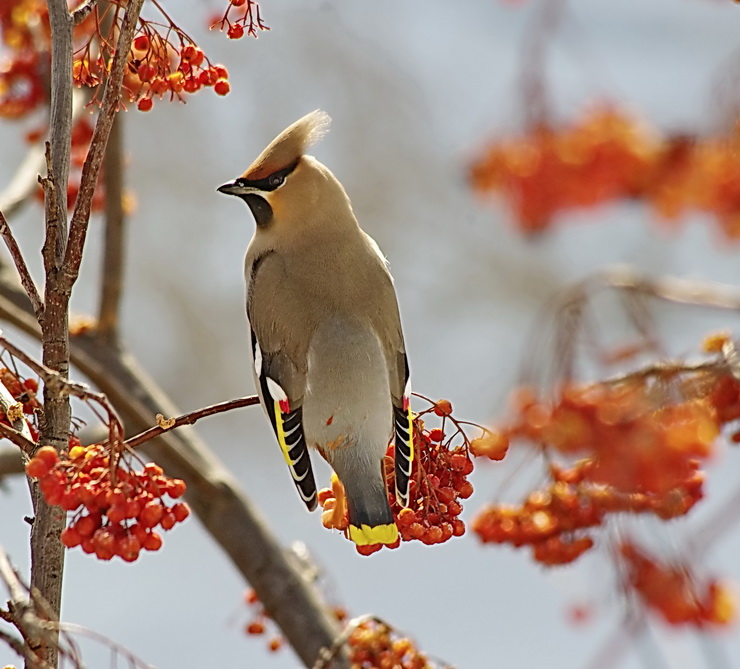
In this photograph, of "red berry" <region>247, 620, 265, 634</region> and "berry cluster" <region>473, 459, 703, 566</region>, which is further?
"red berry" <region>247, 620, 265, 634</region>

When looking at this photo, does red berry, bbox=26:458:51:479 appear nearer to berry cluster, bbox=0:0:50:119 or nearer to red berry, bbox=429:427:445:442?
red berry, bbox=429:427:445:442

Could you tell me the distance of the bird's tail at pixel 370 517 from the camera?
177 centimetres

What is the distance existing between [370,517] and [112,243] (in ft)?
4.15

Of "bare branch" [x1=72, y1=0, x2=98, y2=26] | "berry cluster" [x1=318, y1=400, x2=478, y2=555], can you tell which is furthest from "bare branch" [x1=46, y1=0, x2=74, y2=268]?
"berry cluster" [x1=318, y1=400, x2=478, y2=555]

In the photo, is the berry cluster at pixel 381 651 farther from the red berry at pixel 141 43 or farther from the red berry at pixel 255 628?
the red berry at pixel 141 43

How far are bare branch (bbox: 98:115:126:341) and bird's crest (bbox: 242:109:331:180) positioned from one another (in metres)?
0.48

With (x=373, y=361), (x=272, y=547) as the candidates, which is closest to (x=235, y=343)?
(x=272, y=547)

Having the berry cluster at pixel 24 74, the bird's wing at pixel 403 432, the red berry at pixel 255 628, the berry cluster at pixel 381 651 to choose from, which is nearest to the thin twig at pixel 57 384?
the bird's wing at pixel 403 432

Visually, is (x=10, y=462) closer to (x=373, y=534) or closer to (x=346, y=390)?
(x=346, y=390)

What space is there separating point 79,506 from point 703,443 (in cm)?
70

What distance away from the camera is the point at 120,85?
4.63 feet

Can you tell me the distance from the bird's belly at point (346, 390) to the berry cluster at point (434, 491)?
0.71 ft

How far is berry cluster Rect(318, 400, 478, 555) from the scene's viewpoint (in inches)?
66.7

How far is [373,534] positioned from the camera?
1774mm
